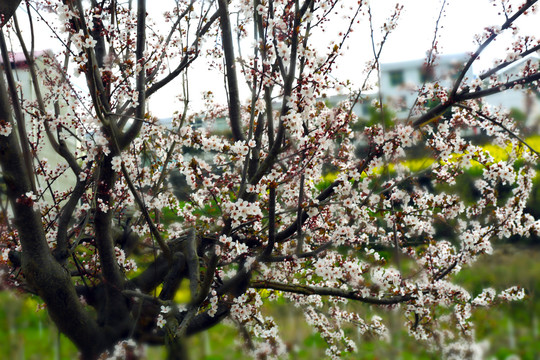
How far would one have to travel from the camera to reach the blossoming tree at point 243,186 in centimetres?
285

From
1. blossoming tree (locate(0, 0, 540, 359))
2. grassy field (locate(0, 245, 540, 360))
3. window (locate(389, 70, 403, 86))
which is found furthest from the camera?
window (locate(389, 70, 403, 86))

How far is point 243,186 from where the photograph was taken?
2973 mm

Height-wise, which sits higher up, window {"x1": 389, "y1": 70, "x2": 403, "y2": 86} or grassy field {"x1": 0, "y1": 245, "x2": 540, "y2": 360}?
window {"x1": 389, "y1": 70, "x2": 403, "y2": 86}

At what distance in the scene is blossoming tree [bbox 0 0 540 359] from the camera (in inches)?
112

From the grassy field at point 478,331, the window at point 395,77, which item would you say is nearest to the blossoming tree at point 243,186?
the grassy field at point 478,331

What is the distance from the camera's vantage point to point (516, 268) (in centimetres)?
596

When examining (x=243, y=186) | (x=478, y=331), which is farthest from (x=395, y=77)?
(x=243, y=186)

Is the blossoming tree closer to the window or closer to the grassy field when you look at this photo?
the grassy field

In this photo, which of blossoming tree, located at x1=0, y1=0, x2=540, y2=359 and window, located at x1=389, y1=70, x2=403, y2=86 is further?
window, located at x1=389, y1=70, x2=403, y2=86

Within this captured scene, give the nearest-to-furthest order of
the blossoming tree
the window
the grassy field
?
the blossoming tree < the grassy field < the window

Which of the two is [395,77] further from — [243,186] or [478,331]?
[243,186]

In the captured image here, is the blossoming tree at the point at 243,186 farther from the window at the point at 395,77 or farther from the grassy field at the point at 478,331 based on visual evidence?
the window at the point at 395,77

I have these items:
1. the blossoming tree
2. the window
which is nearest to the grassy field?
the blossoming tree

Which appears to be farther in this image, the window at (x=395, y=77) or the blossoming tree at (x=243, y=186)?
the window at (x=395, y=77)
